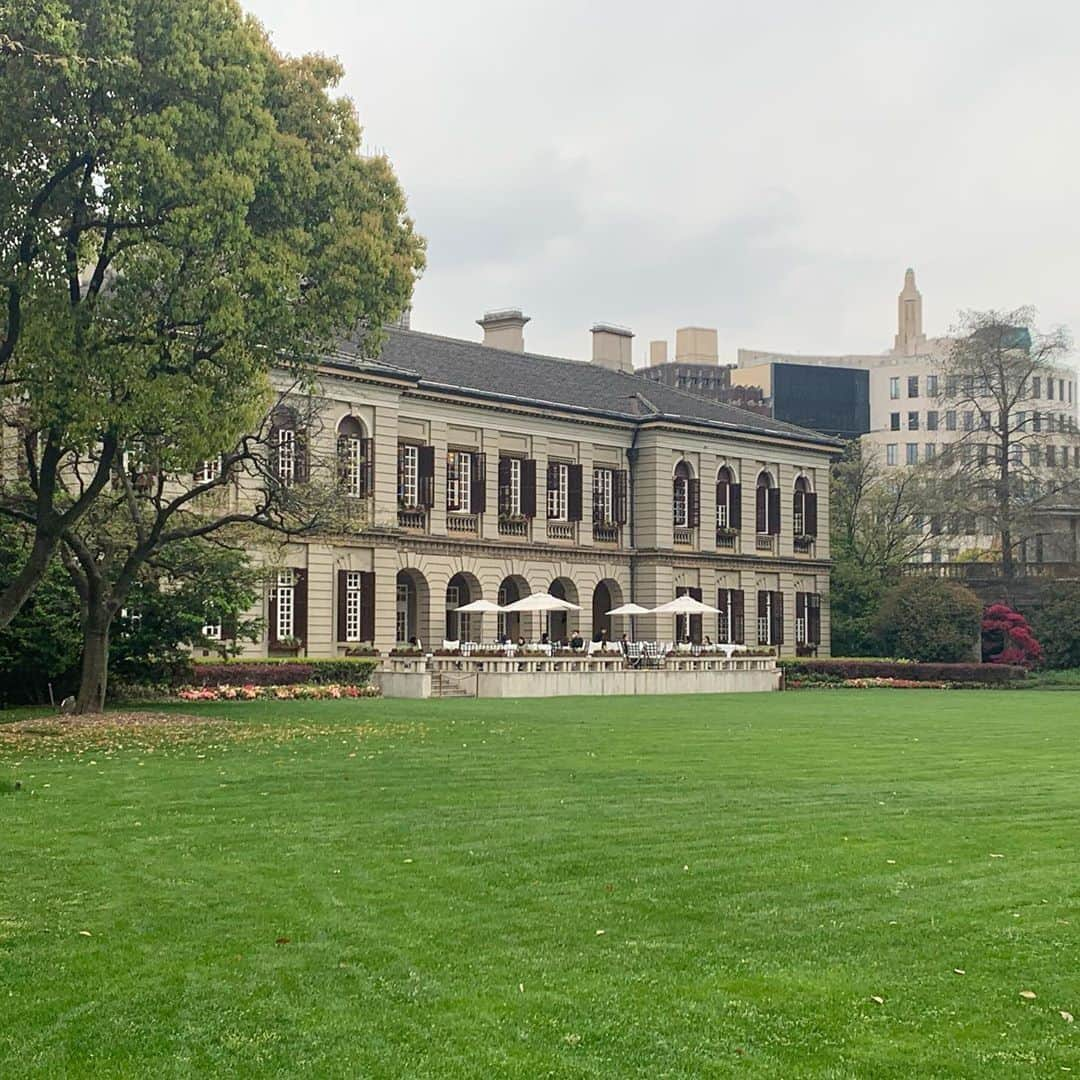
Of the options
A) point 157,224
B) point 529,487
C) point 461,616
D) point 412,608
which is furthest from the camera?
point 529,487

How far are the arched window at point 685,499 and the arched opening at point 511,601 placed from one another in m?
7.46

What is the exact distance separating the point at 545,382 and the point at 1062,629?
72.6 ft

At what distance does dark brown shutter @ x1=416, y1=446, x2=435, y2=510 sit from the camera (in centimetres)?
5175

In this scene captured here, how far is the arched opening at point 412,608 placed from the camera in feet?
172

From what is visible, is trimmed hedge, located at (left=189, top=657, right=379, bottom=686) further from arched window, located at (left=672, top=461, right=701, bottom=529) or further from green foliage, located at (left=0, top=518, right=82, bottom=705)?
arched window, located at (left=672, top=461, right=701, bottom=529)

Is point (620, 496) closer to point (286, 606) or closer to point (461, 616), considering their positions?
point (461, 616)

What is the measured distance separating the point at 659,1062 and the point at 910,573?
59809mm

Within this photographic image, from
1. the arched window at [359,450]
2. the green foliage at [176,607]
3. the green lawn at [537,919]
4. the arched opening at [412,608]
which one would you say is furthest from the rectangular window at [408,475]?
the green lawn at [537,919]

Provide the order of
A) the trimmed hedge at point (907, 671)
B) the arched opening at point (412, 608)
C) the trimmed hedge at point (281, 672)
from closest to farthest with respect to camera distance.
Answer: the trimmed hedge at point (281, 672), the arched opening at point (412, 608), the trimmed hedge at point (907, 671)

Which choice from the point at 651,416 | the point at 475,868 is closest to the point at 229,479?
the point at 475,868

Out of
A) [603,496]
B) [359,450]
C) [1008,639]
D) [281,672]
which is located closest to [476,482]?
[359,450]

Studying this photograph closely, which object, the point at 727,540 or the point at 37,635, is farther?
the point at 727,540

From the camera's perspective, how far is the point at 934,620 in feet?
192

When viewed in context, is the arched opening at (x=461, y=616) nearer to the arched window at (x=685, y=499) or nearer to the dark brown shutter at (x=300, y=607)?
the dark brown shutter at (x=300, y=607)
